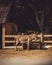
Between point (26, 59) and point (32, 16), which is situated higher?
point (32, 16)

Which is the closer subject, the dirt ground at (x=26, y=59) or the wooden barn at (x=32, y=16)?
the dirt ground at (x=26, y=59)

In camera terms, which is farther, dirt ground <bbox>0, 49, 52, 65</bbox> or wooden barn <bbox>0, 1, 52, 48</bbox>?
wooden barn <bbox>0, 1, 52, 48</bbox>

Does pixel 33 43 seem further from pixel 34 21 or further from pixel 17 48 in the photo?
pixel 34 21

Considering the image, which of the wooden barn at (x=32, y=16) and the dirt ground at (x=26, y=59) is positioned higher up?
the wooden barn at (x=32, y=16)

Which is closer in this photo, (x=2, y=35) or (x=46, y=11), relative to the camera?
(x=2, y=35)

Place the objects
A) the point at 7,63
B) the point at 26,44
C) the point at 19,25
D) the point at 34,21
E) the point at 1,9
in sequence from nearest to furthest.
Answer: the point at 7,63, the point at 26,44, the point at 1,9, the point at 19,25, the point at 34,21

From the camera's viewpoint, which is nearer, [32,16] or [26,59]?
[26,59]

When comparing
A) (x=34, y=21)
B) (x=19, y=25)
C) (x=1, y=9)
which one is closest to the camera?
(x=1, y=9)

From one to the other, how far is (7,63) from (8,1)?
21968mm

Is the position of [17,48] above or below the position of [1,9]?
below

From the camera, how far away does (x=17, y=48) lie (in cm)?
2381

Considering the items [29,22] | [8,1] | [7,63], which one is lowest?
[7,63]

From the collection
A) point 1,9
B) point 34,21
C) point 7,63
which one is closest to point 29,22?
point 34,21

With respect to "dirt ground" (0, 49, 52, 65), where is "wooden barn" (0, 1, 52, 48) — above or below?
above
